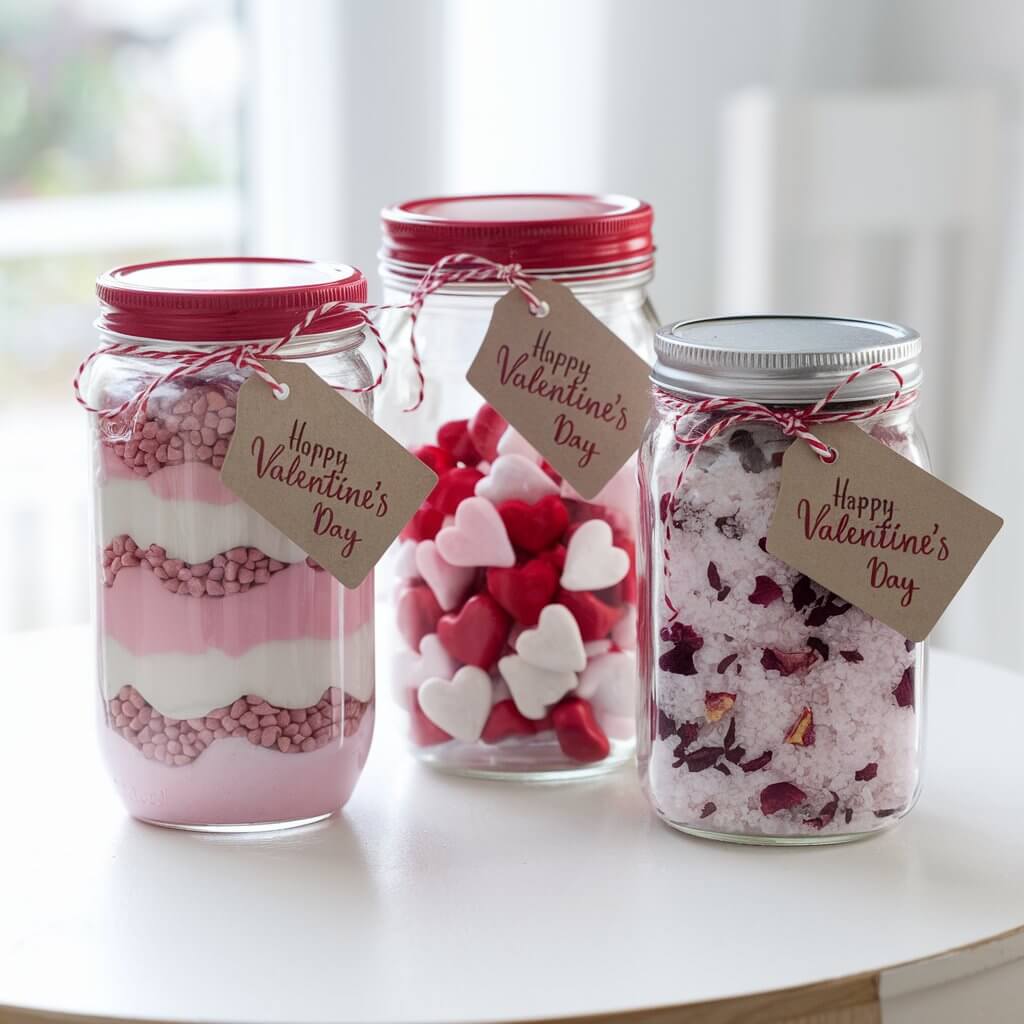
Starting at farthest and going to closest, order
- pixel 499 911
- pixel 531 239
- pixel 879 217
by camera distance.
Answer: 1. pixel 879 217
2. pixel 531 239
3. pixel 499 911

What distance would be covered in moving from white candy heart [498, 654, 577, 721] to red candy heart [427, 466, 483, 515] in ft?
0.30

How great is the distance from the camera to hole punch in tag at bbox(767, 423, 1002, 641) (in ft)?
2.42

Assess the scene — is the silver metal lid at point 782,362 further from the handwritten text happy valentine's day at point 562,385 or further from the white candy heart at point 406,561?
the white candy heart at point 406,561

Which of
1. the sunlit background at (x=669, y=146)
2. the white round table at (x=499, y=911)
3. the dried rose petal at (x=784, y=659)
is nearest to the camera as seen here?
the white round table at (x=499, y=911)

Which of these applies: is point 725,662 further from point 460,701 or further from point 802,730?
point 460,701

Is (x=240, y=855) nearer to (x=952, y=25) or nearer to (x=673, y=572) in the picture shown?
(x=673, y=572)

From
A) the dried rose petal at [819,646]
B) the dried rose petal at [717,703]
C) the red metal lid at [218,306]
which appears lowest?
the dried rose petal at [717,703]

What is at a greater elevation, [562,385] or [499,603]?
[562,385]

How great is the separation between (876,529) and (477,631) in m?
0.23

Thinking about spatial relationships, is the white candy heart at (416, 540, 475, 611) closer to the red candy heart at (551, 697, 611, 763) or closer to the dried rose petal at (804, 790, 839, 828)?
the red candy heart at (551, 697, 611, 763)

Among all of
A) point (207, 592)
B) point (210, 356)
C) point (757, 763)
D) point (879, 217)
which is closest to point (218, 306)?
point (210, 356)

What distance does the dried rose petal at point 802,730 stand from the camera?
75 centimetres

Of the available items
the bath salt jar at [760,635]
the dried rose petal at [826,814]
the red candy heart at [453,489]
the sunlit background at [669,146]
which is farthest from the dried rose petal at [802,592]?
the sunlit background at [669,146]

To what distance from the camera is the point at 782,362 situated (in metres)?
0.73
